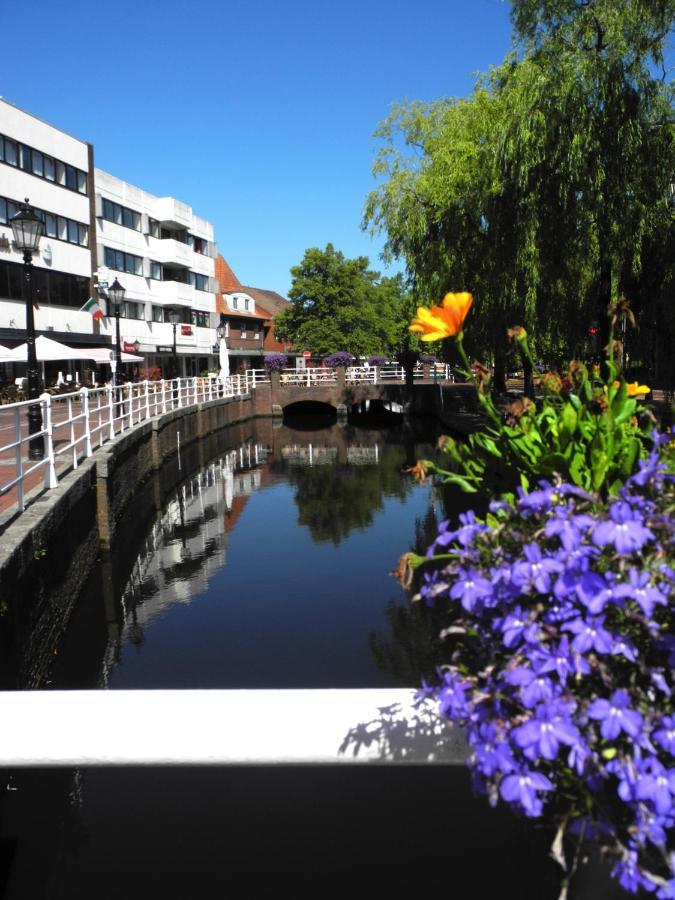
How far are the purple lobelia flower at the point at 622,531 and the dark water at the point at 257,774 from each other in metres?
0.84

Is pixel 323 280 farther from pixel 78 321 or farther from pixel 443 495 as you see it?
pixel 443 495

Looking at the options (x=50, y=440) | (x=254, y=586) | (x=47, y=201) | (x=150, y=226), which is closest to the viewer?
(x=50, y=440)

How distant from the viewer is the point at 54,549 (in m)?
8.63

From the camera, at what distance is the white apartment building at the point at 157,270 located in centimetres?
4466

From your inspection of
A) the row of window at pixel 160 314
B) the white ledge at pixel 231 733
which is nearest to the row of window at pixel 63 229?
the row of window at pixel 160 314

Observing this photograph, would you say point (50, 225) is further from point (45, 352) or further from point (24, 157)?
point (45, 352)

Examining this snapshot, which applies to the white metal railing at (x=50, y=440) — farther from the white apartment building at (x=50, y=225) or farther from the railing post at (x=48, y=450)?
the white apartment building at (x=50, y=225)

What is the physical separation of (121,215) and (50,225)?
9090 millimetres

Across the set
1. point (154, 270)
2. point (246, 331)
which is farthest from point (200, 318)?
point (246, 331)

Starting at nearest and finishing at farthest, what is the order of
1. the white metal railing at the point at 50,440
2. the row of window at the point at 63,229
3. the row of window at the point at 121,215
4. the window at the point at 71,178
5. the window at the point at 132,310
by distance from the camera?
the white metal railing at the point at 50,440 < the row of window at the point at 63,229 < the window at the point at 71,178 < the row of window at the point at 121,215 < the window at the point at 132,310

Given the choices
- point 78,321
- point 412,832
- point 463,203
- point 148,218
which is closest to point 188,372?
point 148,218

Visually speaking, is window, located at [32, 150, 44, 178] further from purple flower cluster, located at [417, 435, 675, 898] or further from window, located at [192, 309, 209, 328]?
purple flower cluster, located at [417, 435, 675, 898]

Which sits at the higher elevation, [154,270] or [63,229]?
[63,229]

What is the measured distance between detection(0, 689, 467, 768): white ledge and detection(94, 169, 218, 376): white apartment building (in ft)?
135
